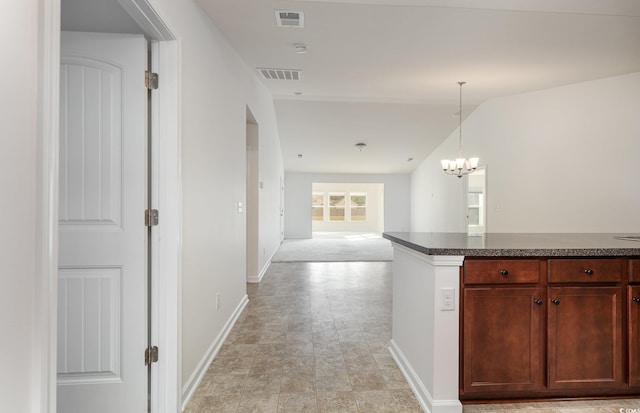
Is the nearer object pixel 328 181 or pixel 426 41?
pixel 426 41

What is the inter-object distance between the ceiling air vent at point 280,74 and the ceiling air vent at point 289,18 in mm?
1318

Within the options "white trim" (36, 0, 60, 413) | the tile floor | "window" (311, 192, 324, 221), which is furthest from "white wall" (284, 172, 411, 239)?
"white trim" (36, 0, 60, 413)

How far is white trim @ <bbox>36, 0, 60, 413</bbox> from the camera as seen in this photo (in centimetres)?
94

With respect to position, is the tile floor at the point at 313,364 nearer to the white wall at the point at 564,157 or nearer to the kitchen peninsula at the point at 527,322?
the kitchen peninsula at the point at 527,322

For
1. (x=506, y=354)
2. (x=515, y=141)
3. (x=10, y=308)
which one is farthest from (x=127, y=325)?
(x=515, y=141)

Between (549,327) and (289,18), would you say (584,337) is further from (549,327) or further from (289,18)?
(289,18)

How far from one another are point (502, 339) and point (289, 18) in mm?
2827

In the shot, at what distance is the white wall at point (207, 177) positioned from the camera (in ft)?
6.85

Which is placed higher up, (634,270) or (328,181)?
(328,181)

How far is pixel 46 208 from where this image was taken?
3.16 feet

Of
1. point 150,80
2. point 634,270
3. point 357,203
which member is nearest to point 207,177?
point 150,80

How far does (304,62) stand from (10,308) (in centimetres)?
373

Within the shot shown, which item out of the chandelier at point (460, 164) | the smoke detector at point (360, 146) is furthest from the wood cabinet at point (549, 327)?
the smoke detector at point (360, 146)

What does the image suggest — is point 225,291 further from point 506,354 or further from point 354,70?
point 354,70
